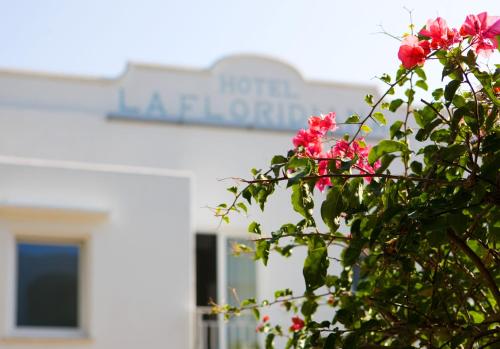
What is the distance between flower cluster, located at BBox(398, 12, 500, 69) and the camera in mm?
4605

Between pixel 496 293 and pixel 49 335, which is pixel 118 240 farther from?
pixel 496 293

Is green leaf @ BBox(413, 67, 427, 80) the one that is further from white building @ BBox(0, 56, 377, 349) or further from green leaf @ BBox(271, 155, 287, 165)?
white building @ BBox(0, 56, 377, 349)

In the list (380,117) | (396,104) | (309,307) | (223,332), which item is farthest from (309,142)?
(223,332)

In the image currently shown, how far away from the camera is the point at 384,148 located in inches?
177

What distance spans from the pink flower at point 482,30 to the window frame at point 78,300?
9.58m

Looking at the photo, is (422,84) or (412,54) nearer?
(412,54)

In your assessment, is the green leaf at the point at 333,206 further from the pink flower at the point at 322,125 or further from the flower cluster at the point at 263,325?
the flower cluster at the point at 263,325

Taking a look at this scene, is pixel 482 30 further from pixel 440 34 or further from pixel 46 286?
pixel 46 286

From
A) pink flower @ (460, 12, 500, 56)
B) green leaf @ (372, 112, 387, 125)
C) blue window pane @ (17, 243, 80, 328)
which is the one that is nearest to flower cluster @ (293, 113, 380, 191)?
green leaf @ (372, 112, 387, 125)

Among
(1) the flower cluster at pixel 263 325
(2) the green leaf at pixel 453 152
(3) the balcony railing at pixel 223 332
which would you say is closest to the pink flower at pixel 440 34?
(2) the green leaf at pixel 453 152

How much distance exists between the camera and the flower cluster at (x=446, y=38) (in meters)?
4.61

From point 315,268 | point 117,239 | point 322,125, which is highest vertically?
point 117,239

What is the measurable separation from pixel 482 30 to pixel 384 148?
25.8 inches

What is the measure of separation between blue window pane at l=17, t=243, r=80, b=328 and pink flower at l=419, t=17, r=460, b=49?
9678 mm
